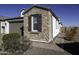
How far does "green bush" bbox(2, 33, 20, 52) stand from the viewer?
8.41m

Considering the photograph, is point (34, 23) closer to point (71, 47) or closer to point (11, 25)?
point (11, 25)

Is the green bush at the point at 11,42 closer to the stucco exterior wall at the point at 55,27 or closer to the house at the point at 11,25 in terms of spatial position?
the house at the point at 11,25

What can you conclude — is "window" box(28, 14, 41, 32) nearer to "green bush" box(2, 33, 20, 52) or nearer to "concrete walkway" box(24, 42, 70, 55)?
"concrete walkway" box(24, 42, 70, 55)

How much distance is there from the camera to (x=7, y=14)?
8.54m

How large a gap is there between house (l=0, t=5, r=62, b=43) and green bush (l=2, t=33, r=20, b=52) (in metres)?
0.15

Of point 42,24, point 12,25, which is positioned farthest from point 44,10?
point 12,25

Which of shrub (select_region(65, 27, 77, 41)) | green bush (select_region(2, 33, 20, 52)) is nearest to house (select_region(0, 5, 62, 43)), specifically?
green bush (select_region(2, 33, 20, 52))

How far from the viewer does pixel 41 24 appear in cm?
854

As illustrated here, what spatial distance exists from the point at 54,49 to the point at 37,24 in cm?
91

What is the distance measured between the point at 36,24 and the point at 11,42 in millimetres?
931

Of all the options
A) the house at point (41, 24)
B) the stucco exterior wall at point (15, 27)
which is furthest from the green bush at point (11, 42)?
the house at point (41, 24)

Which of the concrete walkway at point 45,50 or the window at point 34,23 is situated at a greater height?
the window at point 34,23

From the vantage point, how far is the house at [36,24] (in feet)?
27.9

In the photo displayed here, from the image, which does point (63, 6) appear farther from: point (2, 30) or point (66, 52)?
point (2, 30)
